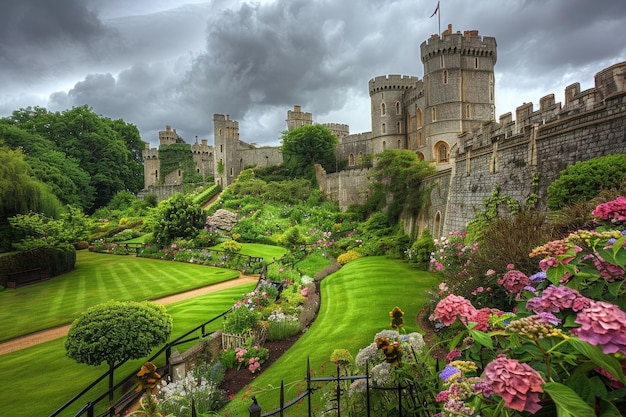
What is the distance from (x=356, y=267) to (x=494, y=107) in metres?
24.6

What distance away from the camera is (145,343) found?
732 cm

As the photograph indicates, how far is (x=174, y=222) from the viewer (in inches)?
1005

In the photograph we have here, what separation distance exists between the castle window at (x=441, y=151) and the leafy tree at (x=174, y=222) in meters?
22.9

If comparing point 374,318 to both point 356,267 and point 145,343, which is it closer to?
point 145,343

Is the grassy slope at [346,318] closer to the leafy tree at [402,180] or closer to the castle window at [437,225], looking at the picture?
the castle window at [437,225]

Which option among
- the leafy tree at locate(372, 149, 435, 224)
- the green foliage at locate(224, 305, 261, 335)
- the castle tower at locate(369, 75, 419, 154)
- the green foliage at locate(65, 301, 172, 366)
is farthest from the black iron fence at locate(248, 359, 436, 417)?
the castle tower at locate(369, 75, 419, 154)

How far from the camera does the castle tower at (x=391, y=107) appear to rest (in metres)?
39.4

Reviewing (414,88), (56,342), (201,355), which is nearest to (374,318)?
(201,355)

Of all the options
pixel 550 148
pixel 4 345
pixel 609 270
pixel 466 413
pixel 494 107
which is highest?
pixel 494 107

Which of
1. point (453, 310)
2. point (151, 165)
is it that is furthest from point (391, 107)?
point (453, 310)

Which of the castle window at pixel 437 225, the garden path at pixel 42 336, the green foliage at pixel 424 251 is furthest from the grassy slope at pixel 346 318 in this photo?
the garden path at pixel 42 336

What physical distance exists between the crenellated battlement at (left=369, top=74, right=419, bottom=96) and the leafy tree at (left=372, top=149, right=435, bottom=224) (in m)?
16.7

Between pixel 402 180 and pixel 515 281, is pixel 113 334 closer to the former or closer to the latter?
pixel 515 281

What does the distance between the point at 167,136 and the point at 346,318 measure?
53.5m
